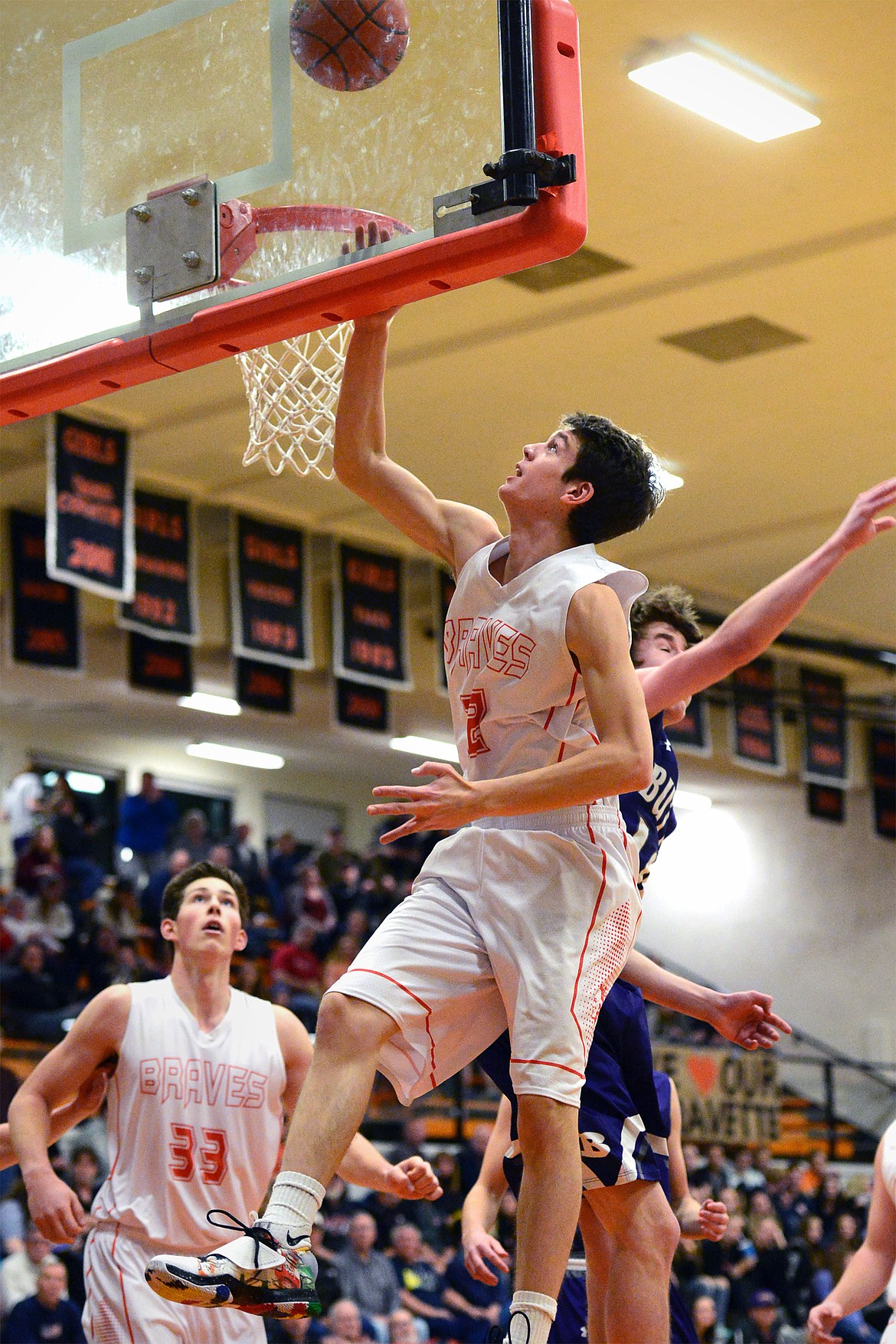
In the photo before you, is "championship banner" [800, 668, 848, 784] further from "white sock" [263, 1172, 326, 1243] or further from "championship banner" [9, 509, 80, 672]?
"white sock" [263, 1172, 326, 1243]

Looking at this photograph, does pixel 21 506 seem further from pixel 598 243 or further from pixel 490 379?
pixel 598 243

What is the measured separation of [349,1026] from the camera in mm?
3592

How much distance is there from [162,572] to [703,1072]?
7211 millimetres

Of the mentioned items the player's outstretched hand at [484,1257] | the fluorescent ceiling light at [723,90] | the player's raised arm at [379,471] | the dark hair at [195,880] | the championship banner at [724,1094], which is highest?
the fluorescent ceiling light at [723,90]

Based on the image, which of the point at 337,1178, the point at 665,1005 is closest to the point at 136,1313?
the point at 665,1005

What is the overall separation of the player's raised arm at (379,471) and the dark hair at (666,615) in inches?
38.5

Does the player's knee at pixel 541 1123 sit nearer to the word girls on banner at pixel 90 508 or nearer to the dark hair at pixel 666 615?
the dark hair at pixel 666 615

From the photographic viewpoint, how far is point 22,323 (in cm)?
457

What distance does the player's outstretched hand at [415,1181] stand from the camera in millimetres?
4633

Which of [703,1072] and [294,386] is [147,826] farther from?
[294,386]

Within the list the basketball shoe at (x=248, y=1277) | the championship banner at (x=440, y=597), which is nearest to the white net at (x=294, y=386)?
the basketball shoe at (x=248, y=1277)

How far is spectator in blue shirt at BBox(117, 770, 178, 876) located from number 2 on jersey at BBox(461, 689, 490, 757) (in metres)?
12.2

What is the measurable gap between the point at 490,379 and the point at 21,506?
4.05 metres

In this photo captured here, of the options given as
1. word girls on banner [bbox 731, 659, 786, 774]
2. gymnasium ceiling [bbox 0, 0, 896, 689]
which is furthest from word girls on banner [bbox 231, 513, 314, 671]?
word girls on banner [bbox 731, 659, 786, 774]
